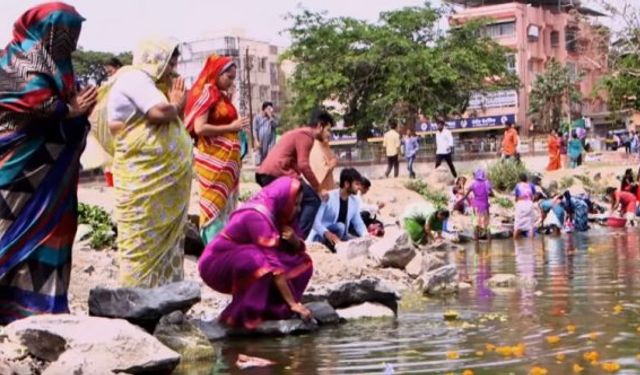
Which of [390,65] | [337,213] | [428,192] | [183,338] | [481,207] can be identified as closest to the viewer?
[183,338]

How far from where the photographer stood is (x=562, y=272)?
432 inches

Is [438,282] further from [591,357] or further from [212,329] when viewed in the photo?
[591,357]

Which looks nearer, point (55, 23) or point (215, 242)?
point (55, 23)

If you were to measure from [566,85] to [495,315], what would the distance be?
67592 mm

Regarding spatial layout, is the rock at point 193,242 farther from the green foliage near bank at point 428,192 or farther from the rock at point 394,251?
the green foliage near bank at point 428,192

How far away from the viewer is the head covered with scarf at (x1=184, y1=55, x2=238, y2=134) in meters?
8.61

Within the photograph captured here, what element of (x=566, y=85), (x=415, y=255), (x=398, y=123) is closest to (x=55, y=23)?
(x=415, y=255)

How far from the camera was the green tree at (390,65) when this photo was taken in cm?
4747

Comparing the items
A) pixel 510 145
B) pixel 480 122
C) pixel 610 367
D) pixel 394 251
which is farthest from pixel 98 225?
pixel 480 122

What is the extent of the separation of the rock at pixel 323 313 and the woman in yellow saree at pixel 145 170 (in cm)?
117

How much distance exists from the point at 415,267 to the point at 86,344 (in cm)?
588

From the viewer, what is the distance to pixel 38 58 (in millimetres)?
5918

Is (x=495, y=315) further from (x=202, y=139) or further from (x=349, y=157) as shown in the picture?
(x=349, y=157)

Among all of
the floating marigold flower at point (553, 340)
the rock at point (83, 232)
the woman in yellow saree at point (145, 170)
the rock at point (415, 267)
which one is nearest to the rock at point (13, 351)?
the woman in yellow saree at point (145, 170)
